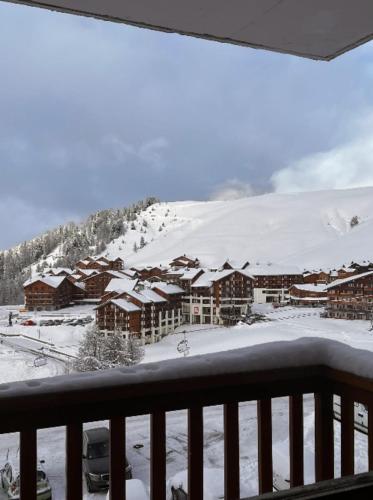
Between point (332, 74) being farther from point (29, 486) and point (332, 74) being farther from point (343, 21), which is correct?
point (29, 486)

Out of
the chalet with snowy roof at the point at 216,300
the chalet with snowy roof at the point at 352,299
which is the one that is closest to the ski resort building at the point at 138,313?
the chalet with snowy roof at the point at 216,300

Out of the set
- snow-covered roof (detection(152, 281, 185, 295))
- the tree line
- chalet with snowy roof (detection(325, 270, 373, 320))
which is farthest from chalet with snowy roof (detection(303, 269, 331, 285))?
the tree line

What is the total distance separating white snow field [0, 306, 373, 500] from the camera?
2.87ft

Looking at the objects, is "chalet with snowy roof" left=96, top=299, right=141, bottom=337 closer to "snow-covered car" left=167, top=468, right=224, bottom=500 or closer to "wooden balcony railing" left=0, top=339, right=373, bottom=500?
"snow-covered car" left=167, top=468, right=224, bottom=500

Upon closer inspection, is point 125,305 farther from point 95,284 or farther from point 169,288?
point 95,284

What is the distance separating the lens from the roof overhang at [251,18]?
2.78 ft

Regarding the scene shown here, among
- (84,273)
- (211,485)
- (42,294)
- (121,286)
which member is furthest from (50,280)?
(211,485)

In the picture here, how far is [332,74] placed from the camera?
175cm

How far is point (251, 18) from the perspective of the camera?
3.00 feet

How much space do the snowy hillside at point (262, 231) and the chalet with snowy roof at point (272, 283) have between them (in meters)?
8.56

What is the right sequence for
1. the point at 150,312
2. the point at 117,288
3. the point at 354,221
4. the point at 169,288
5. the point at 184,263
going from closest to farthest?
the point at 150,312
the point at 117,288
the point at 169,288
the point at 184,263
the point at 354,221

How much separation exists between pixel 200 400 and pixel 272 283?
2214 centimetres

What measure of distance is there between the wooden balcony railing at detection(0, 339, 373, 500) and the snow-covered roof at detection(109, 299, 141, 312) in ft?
48.5

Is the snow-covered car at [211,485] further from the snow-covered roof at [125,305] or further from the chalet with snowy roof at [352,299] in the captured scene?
the chalet with snowy roof at [352,299]
